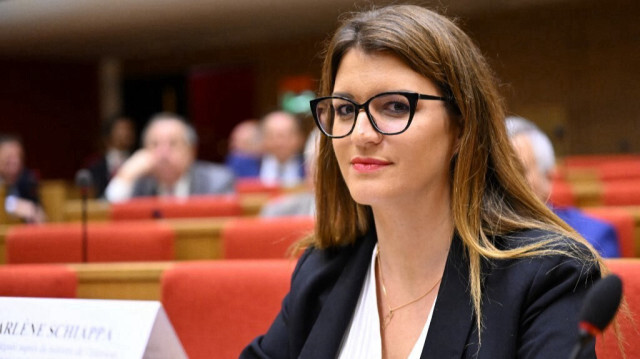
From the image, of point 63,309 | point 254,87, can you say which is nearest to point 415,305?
point 63,309

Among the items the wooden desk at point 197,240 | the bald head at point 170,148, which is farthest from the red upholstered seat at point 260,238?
the bald head at point 170,148

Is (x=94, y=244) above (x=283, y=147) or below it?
below

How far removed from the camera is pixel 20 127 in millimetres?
15047

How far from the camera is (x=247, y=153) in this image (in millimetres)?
8820

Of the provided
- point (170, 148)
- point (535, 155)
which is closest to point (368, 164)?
point (535, 155)

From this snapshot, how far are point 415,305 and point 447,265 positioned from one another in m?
0.13

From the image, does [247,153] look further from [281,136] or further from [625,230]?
[625,230]

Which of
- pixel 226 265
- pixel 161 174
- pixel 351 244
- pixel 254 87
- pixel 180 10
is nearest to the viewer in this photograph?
pixel 351 244

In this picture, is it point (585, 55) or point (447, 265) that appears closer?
point (447, 265)

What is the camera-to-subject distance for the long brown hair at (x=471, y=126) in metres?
1.41

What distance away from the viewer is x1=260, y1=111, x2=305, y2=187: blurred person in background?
6.77 meters

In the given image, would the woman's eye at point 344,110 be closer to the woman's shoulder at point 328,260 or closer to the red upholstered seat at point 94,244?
the woman's shoulder at point 328,260

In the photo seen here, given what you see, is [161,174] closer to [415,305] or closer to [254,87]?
[415,305]

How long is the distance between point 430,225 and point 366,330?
0.26 meters
